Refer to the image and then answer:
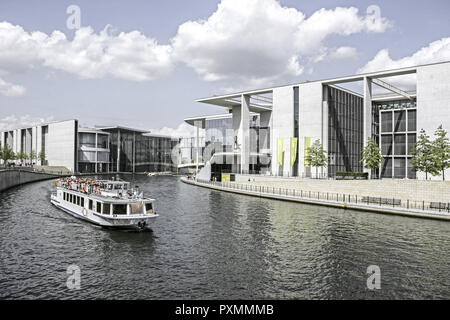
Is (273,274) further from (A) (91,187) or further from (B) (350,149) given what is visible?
(B) (350,149)

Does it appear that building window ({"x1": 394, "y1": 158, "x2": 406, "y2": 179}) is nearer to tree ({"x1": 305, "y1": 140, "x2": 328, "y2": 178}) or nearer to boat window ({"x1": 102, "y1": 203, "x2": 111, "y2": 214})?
tree ({"x1": 305, "y1": 140, "x2": 328, "y2": 178})

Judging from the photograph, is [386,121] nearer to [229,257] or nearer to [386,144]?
[386,144]

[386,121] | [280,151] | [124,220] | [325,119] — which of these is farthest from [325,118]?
[124,220]

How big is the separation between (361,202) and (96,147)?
124654 mm

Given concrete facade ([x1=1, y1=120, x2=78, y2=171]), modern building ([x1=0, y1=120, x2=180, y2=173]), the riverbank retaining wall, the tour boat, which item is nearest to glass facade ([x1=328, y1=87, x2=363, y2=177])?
the tour boat

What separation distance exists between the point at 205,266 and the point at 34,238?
53.6 feet

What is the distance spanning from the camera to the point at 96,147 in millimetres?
144500

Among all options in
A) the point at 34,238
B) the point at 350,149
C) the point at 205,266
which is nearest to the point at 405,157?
the point at 350,149

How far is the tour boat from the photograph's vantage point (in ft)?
101

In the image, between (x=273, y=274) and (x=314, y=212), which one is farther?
(x=314, y=212)

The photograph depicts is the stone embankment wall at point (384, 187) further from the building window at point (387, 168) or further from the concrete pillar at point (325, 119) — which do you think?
the building window at point (387, 168)

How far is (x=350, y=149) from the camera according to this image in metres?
79.2

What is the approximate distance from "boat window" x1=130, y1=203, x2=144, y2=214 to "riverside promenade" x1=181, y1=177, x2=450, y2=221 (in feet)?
90.4

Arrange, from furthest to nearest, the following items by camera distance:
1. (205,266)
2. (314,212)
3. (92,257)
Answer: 1. (314,212)
2. (92,257)
3. (205,266)
